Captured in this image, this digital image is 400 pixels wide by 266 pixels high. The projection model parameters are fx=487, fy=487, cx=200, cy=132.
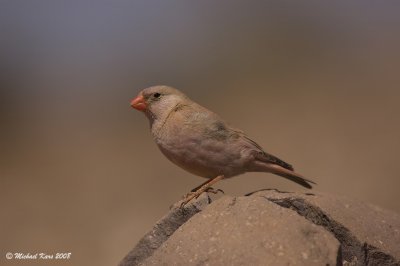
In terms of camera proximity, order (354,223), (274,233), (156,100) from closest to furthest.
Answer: (274,233)
(354,223)
(156,100)

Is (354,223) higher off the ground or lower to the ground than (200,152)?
lower

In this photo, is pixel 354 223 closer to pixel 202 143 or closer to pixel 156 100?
pixel 202 143

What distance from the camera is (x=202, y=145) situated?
4137 mm

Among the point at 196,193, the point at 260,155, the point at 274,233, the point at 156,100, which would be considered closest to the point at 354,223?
the point at 274,233

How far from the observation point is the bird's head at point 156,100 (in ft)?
14.8

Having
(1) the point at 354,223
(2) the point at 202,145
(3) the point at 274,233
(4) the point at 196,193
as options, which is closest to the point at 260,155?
(2) the point at 202,145

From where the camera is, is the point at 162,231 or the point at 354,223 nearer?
the point at 354,223

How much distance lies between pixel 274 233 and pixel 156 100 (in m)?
1.89

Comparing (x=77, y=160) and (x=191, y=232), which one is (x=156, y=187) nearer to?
(x=77, y=160)

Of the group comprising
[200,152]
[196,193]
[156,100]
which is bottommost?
[196,193]

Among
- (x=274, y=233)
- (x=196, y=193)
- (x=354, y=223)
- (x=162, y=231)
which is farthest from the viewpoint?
(x=196, y=193)
